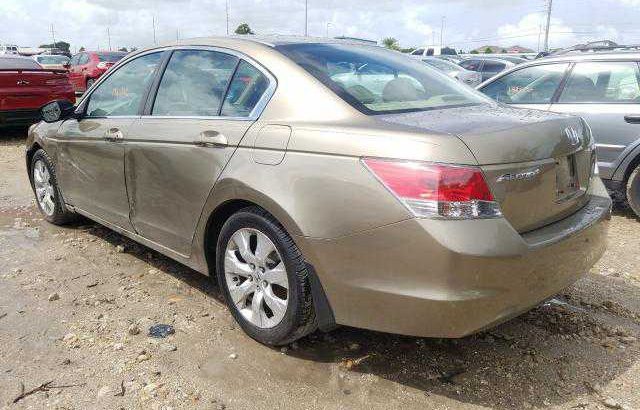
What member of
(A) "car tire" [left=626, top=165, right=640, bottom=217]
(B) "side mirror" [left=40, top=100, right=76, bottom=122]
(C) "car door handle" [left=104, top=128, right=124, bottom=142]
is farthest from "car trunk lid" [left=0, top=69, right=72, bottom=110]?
(A) "car tire" [left=626, top=165, right=640, bottom=217]

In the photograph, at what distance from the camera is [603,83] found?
5.53 metres

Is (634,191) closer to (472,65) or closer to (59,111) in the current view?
(59,111)

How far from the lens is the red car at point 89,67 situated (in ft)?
63.7

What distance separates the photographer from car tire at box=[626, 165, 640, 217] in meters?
5.34

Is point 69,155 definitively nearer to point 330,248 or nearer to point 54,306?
point 54,306

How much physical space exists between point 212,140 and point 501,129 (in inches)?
58.4

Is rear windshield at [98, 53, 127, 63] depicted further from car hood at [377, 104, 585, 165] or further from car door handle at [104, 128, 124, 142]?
car hood at [377, 104, 585, 165]

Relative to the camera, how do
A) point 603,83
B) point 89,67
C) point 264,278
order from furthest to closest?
point 89,67
point 603,83
point 264,278

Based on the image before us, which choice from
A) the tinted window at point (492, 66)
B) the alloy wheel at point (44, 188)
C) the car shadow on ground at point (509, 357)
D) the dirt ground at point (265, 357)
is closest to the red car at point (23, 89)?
the alloy wheel at point (44, 188)

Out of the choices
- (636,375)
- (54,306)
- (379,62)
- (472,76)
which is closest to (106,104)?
(54,306)

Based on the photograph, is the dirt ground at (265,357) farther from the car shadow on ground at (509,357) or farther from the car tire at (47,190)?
the car tire at (47,190)

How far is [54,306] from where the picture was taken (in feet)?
11.5

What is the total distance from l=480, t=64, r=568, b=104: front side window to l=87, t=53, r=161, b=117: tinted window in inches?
158

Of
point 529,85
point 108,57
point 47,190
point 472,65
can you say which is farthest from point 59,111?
point 108,57
